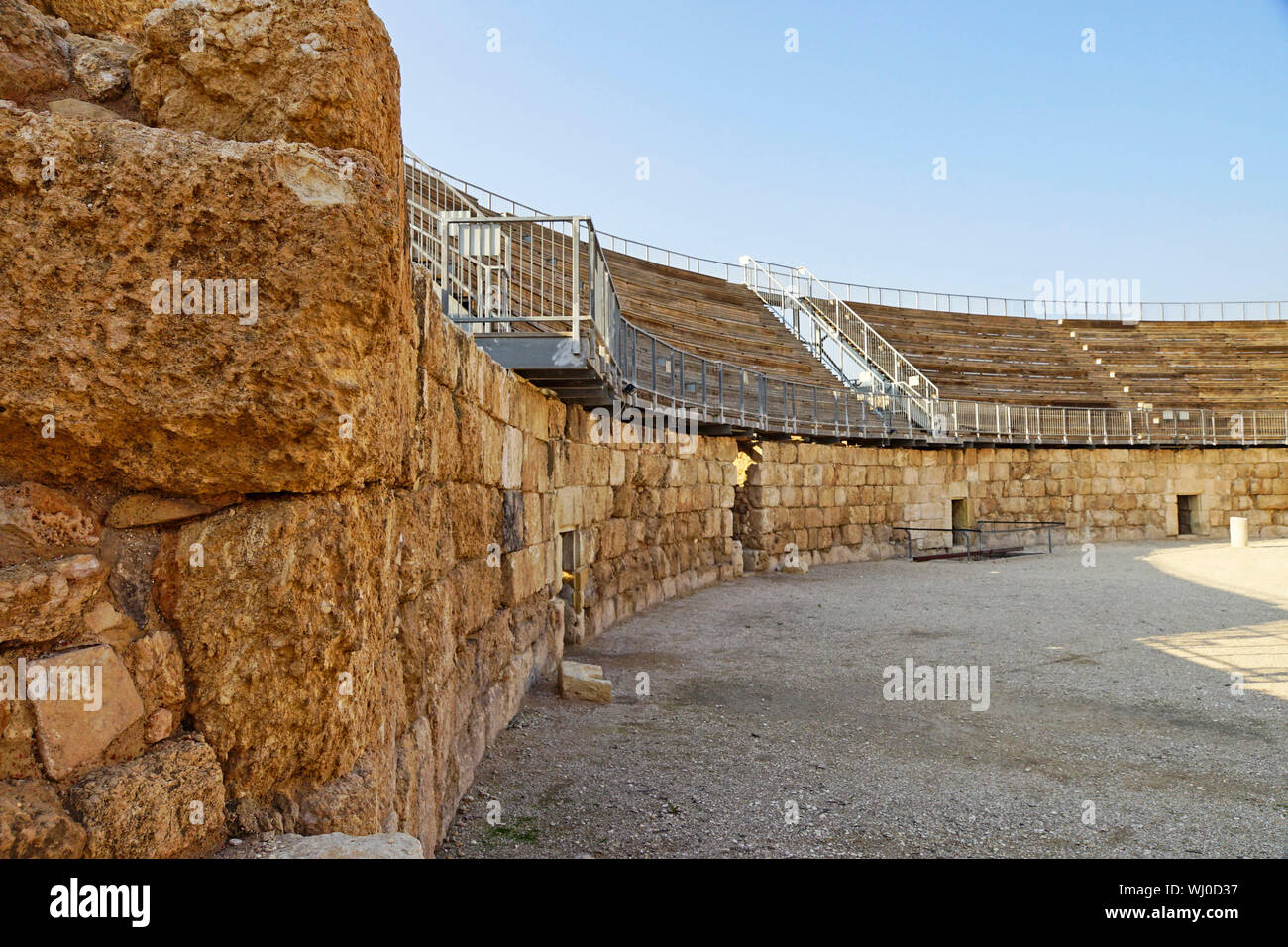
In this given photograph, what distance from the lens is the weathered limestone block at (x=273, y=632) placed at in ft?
6.65

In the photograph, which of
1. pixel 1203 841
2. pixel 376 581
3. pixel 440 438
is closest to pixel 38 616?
pixel 376 581

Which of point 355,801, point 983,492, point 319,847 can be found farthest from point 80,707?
point 983,492

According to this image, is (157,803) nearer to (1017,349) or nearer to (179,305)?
(179,305)

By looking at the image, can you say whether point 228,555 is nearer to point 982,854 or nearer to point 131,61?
point 131,61

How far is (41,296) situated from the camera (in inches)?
75.3

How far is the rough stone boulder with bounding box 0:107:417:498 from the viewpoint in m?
1.91

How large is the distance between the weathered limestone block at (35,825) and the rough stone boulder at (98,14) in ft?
7.18

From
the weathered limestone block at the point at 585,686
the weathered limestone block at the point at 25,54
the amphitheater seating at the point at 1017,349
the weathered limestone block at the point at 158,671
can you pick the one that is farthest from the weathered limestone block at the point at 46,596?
the amphitheater seating at the point at 1017,349

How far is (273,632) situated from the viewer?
2.10 meters

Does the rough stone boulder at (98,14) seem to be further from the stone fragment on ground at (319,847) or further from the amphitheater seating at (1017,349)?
the amphitheater seating at (1017,349)

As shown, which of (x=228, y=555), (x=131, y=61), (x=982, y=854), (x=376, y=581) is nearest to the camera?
(x=228, y=555)

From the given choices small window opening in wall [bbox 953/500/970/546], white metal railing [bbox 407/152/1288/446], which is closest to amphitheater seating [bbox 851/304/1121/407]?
white metal railing [bbox 407/152/1288/446]

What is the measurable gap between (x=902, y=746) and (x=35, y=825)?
15.8 feet

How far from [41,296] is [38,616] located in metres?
0.72
